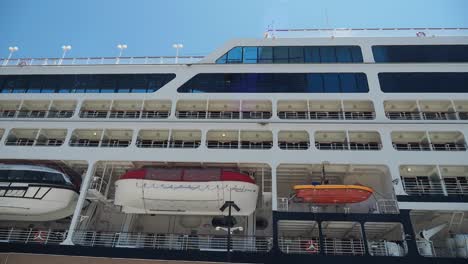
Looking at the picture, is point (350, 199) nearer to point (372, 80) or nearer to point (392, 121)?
point (392, 121)

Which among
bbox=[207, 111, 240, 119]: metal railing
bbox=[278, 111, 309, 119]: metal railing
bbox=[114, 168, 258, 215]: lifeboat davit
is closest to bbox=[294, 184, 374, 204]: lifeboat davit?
bbox=[114, 168, 258, 215]: lifeboat davit

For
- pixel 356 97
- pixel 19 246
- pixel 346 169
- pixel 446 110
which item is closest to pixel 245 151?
pixel 346 169

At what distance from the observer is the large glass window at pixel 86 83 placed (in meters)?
17.7

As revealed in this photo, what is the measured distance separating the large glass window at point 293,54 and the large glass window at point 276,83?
1.07 m

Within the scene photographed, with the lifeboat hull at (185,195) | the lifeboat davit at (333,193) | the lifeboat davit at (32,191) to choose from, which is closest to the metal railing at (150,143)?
the lifeboat hull at (185,195)

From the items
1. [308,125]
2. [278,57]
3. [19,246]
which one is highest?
[278,57]

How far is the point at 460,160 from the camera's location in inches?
533

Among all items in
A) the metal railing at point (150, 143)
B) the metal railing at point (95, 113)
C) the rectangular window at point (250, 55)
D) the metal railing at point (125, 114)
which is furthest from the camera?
the rectangular window at point (250, 55)

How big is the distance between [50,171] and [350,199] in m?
12.8

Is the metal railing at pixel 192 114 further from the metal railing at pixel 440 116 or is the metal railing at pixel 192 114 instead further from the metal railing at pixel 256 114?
the metal railing at pixel 440 116

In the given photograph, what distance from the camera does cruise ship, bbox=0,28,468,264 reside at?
12.5 metres

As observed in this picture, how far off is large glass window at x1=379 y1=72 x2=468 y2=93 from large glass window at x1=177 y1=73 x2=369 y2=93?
1166 mm

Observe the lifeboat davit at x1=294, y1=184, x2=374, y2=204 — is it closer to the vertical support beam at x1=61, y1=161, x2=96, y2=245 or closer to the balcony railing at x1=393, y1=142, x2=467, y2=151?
the balcony railing at x1=393, y1=142, x2=467, y2=151

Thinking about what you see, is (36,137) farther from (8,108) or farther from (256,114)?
(256,114)
